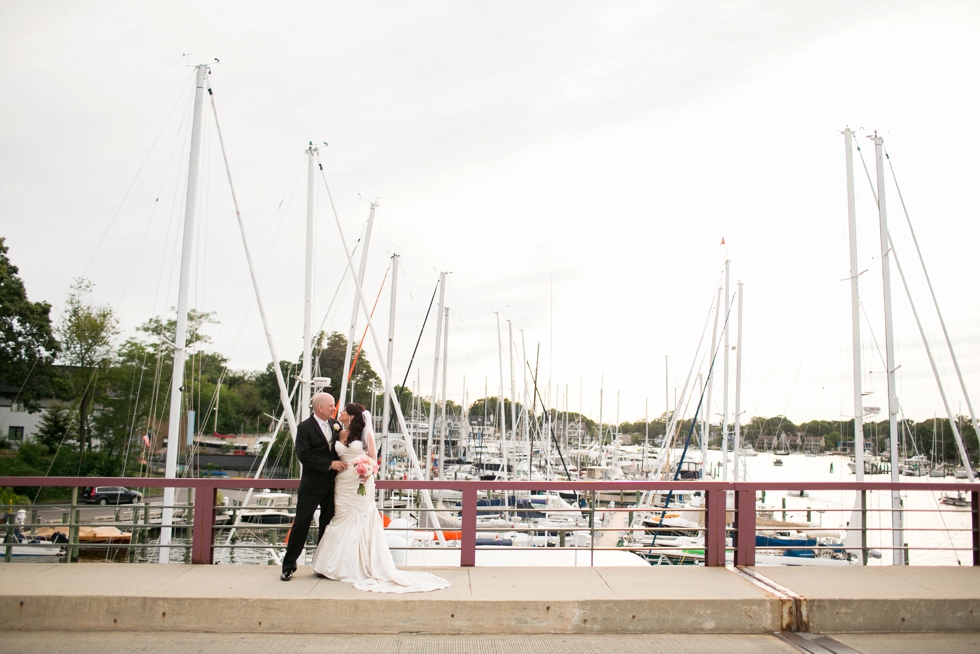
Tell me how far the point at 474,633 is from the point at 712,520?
12.1 feet

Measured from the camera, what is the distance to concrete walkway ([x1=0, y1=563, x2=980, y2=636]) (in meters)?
6.96

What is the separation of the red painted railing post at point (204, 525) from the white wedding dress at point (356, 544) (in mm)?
1562

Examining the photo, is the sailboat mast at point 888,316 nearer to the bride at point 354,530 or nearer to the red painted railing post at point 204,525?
the bride at point 354,530

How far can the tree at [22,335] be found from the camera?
150 ft

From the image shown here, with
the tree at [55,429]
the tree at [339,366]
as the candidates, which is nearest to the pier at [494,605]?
the tree at [55,429]

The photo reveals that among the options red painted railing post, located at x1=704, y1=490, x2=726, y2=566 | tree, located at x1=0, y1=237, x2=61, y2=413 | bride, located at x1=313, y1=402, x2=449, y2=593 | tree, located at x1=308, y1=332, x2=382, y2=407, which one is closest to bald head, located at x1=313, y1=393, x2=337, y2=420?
bride, located at x1=313, y1=402, x2=449, y2=593

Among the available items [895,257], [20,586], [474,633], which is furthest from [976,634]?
[895,257]

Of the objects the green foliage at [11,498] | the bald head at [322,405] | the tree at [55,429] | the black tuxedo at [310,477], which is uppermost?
the bald head at [322,405]

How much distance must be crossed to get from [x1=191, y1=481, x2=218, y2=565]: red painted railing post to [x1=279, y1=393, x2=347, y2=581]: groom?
1.31m

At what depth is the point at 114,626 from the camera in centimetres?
695

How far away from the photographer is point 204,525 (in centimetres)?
876

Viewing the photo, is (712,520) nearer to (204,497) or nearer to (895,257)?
(204,497)

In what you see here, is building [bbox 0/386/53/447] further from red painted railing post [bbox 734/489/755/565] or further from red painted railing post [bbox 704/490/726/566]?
red painted railing post [bbox 734/489/755/565]

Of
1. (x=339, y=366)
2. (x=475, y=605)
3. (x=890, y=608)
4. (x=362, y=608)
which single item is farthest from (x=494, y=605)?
(x=339, y=366)
